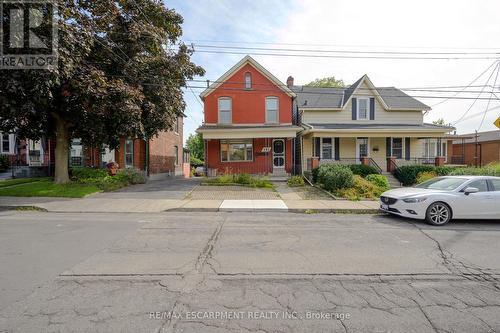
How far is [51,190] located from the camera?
13906mm

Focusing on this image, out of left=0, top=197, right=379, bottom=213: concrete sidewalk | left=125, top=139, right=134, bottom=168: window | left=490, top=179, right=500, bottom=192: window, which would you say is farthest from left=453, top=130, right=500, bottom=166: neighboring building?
left=125, top=139, right=134, bottom=168: window

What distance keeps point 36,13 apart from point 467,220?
1579 cm

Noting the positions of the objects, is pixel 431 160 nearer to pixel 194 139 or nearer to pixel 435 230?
pixel 435 230

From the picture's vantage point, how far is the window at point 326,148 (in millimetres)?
22594

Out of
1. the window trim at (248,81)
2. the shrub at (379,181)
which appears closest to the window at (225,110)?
the window trim at (248,81)

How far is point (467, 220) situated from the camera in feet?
31.4

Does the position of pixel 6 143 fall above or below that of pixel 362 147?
above

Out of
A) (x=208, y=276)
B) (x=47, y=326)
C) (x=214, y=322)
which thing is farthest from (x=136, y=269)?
(x=214, y=322)

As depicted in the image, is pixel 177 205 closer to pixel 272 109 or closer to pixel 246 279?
pixel 246 279

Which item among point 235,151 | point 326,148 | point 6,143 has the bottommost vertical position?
point 235,151

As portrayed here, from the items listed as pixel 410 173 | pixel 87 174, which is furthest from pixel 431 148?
pixel 87 174
